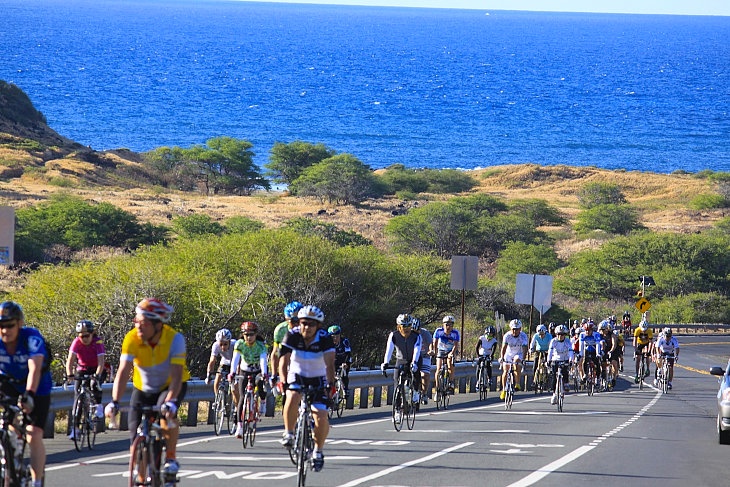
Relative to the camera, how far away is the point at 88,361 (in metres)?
16.0

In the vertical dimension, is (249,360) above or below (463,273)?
below

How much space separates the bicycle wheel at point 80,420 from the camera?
15.3 meters

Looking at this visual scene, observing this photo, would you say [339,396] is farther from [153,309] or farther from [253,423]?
[153,309]

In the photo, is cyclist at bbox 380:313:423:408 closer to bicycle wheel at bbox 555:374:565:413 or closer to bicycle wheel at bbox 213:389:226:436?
bicycle wheel at bbox 213:389:226:436

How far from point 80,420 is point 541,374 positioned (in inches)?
688

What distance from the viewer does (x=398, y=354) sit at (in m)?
18.7

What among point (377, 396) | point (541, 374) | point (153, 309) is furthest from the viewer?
point (541, 374)

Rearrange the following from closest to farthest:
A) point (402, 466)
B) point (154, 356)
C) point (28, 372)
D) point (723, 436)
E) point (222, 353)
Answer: point (28, 372) → point (154, 356) → point (402, 466) → point (222, 353) → point (723, 436)

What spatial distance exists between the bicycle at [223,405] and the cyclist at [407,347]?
2419 millimetres

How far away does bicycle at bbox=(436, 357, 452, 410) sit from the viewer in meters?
23.5

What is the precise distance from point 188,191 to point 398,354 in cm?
7716

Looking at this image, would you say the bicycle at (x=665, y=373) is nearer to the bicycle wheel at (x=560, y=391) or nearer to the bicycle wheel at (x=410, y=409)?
the bicycle wheel at (x=560, y=391)

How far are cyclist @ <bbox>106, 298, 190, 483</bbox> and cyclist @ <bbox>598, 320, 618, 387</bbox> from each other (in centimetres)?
2061

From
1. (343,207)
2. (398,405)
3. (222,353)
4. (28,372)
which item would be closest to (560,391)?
(398,405)
